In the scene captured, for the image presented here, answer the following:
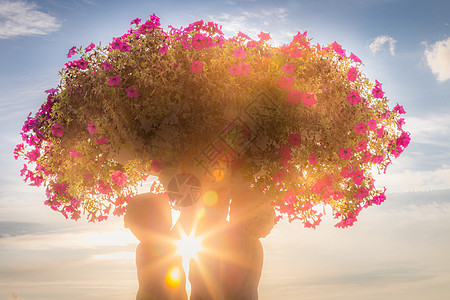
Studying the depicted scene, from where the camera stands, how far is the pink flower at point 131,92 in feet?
22.0

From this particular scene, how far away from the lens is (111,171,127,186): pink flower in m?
8.39

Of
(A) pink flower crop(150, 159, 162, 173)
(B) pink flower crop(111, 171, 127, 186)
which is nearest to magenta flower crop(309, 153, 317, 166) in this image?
(A) pink flower crop(150, 159, 162, 173)

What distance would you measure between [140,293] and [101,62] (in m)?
3.87

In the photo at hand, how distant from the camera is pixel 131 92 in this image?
22.1 feet

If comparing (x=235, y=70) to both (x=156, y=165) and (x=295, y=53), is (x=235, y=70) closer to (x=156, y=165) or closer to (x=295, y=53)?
(x=295, y=53)

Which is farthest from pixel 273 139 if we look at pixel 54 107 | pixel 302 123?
pixel 54 107

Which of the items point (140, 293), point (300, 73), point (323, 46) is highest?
point (323, 46)

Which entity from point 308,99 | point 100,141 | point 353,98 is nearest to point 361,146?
point 353,98

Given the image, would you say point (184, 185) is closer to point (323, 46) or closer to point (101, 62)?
point (101, 62)

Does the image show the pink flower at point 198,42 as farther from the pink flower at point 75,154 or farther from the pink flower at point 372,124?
the pink flower at point 372,124

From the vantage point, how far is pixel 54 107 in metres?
7.28

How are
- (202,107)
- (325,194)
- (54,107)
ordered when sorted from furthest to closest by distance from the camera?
(325,194), (54,107), (202,107)

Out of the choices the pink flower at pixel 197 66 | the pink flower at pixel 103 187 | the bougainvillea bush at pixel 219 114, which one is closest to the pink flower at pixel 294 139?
the bougainvillea bush at pixel 219 114

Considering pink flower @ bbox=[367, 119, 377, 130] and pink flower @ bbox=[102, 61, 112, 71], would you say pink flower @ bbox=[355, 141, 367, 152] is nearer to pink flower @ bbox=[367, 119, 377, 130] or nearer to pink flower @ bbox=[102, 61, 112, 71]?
pink flower @ bbox=[367, 119, 377, 130]
